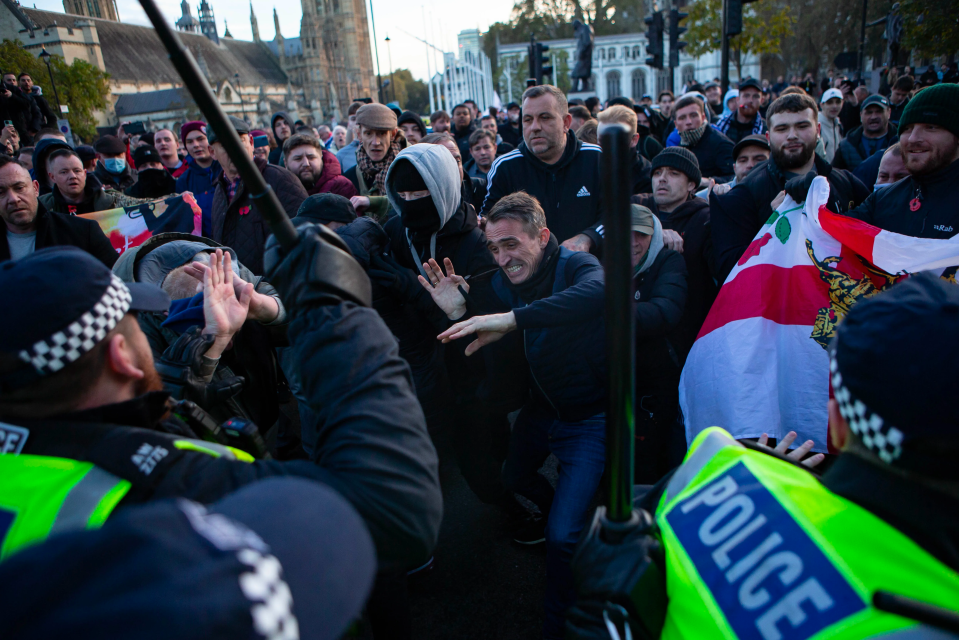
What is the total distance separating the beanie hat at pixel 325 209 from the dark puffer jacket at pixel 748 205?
217 cm

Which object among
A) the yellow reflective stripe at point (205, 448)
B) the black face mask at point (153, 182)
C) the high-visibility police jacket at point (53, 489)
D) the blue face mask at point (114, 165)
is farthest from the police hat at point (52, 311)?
the blue face mask at point (114, 165)

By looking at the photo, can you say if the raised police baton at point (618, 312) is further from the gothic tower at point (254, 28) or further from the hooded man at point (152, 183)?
the gothic tower at point (254, 28)

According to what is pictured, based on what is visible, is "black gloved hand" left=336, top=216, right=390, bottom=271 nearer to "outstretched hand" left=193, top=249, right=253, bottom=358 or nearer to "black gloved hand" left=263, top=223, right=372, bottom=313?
"outstretched hand" left=193, top=249, right=253, bottom=358

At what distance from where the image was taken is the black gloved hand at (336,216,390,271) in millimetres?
2957

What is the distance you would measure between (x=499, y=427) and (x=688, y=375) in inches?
44.3

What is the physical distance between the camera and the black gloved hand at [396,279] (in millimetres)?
2990

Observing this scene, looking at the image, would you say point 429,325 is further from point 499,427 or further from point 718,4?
point 718,4

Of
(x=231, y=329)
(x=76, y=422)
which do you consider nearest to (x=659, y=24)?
(x=231, y=329)

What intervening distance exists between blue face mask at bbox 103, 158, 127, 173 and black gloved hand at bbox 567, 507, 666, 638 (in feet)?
28.3

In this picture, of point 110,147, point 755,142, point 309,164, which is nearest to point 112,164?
point 110,147

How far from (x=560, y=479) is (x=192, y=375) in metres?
1.60

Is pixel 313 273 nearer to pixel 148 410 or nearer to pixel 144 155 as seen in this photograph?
pixel 148 410

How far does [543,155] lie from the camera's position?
396 centimetres

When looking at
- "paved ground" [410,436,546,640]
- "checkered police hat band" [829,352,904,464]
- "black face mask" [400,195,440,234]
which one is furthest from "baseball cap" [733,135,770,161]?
"checkered police hat band" [829,352,904,464]
